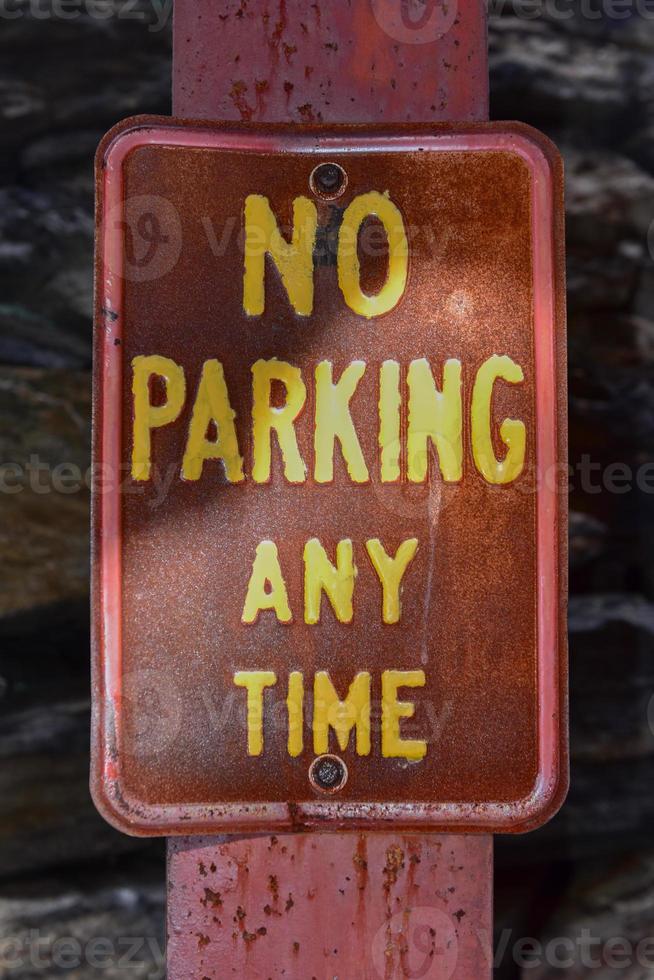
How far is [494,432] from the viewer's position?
672 millimetres

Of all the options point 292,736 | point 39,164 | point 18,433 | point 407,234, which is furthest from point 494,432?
point 39,164

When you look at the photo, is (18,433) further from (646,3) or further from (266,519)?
(646,3)

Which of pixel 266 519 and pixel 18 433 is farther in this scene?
pixel 18 433

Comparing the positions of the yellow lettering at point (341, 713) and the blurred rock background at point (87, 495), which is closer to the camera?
the yellow lettering at point (341, 713)

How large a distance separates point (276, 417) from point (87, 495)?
0.64 metres

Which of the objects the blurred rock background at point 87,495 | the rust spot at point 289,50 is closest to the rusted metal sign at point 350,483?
the rust spot at point 289,50

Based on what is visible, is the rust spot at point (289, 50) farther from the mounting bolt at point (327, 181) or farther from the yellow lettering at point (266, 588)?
the yellow lettering at point (266, 588)

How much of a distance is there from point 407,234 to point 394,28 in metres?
0.21

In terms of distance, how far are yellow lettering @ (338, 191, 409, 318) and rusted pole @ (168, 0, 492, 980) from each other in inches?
4.3

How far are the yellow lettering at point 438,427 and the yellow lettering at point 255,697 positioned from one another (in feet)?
0.67

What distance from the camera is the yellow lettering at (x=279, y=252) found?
67 centimetres

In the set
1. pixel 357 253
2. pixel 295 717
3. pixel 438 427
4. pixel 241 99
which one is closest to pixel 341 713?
pixel 295 717

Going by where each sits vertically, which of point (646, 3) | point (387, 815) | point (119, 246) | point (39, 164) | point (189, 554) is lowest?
point (387, 815)

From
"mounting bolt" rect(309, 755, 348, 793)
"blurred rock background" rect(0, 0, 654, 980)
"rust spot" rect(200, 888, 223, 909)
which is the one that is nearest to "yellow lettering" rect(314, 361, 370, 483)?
"mounting bolt" rect(309, 755, 348, 793)
